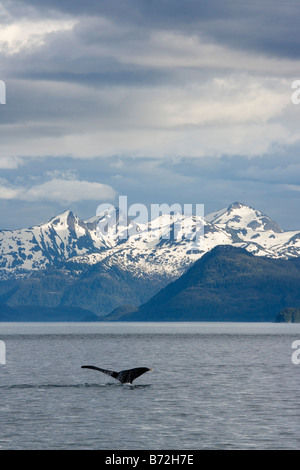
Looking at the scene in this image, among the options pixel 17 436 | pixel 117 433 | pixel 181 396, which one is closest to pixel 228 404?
pixel 181 396

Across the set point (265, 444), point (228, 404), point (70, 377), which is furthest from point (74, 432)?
point (70, 377)

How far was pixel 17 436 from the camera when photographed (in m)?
62.4

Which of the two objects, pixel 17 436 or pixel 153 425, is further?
pixel 153 425

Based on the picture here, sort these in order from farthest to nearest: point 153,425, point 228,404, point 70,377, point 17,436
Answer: point 70,377
point 228,404
point 153,425
point 17,436

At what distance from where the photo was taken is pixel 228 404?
271 ft

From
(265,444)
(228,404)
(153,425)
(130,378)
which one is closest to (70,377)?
(130,378)

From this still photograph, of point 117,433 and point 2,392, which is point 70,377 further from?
point 117,433

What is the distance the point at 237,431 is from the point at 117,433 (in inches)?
360
